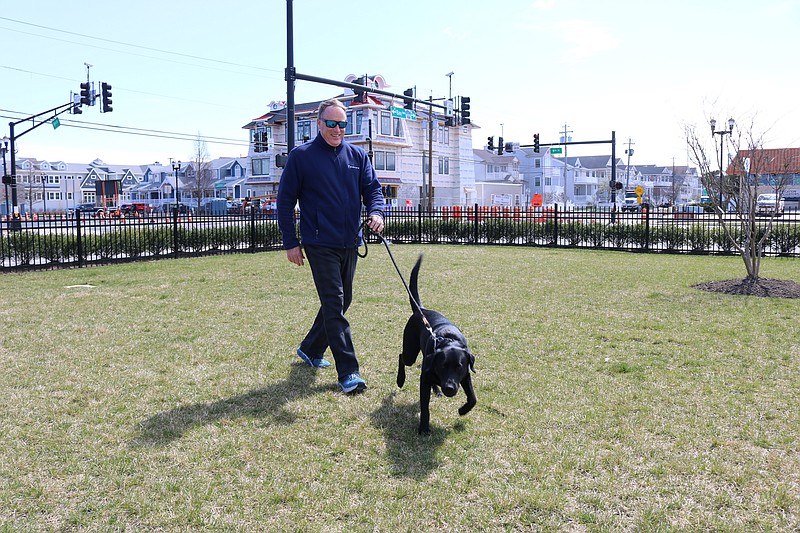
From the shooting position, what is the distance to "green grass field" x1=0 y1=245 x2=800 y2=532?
2816 mm

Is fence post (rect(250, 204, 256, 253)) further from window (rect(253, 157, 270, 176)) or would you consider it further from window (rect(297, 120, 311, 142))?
window (rect(253, 157, 270, 176))

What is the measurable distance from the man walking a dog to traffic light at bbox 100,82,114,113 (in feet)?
77.5

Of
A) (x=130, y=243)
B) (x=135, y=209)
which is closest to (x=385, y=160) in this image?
(x=135, y=209)

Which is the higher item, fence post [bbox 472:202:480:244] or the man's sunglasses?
the man's sunglasses

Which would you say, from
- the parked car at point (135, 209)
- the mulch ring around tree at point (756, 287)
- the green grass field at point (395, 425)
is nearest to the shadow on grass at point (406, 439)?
the green grass field at point (395, 425)

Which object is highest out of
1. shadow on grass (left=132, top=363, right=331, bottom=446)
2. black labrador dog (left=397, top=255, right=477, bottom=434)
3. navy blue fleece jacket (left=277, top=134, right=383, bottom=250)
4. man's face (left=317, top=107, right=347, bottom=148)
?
man's face (left=317, top=107, right=347, bottom=148)

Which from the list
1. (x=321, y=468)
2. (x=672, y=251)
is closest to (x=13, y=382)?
(x=321, y=468)

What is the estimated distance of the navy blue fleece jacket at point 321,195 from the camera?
4465 mm

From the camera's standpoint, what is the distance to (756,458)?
130 inches

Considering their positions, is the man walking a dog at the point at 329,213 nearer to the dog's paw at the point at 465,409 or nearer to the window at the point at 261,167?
the dog's paw at the point at 465,409

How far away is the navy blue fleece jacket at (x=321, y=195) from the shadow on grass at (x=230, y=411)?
3.54ft

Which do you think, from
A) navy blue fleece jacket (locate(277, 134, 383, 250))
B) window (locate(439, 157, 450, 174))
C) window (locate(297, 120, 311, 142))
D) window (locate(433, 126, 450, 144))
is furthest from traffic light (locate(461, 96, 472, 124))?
window (locate(439, 157, 450, 174))

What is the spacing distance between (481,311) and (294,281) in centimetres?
413

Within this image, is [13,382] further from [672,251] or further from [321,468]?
[672,251]
